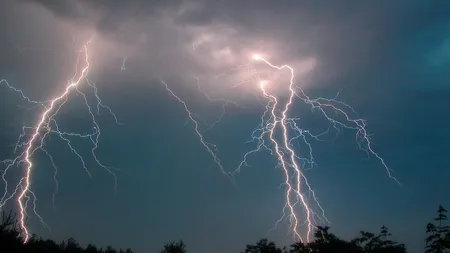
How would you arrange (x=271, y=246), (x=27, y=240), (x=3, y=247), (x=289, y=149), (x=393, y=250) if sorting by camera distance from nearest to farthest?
(x=3, y=247), (x=27, y=240), (x=393, y=250), (x=271, y=246), (x=289, y=149)

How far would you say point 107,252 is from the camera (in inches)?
1046

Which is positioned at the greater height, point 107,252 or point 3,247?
point 107,252

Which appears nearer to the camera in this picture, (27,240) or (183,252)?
(27,240)

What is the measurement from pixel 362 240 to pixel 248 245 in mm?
6399

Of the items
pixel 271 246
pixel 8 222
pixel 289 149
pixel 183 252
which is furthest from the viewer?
pixel 289 149

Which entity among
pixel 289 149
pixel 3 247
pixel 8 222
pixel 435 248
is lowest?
pixel 3 247

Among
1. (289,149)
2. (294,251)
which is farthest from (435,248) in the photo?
(289,149)

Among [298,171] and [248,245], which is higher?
[298,171]

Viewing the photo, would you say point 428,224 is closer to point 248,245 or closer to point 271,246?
point 271,246

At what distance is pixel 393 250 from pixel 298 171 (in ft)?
28.4

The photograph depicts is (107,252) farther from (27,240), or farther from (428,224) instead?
(428,224)

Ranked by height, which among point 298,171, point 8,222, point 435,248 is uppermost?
point 298,171

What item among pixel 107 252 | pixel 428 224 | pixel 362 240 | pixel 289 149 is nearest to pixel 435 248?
pixel 428 224

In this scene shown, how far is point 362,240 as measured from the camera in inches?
664
